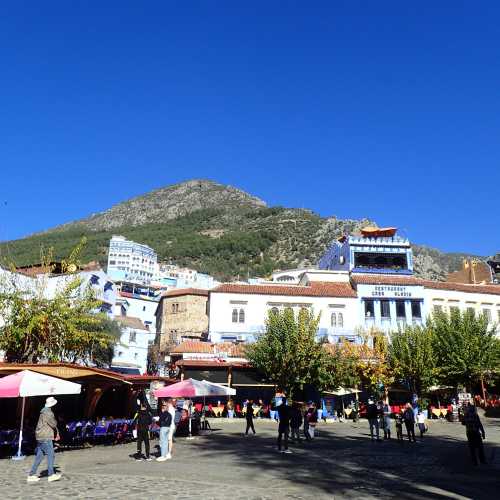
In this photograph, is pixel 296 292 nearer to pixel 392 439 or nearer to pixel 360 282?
pixel 360 282

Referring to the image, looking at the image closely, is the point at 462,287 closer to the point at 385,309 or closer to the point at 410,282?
the point at 410,282

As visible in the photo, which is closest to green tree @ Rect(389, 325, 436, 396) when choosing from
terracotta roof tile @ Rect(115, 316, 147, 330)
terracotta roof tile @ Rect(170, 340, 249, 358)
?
terracotta roof tile @ Rect(170, 340, 249, 358)

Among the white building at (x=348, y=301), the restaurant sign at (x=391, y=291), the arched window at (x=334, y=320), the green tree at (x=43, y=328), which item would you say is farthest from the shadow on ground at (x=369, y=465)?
the restaurant sign at (x=391, y=291)

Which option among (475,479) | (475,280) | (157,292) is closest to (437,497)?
(475,479)

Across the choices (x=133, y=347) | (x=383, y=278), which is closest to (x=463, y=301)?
(x=383, y=278)

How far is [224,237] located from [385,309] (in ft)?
298

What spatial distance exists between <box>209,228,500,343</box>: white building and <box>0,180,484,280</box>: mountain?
4486 cm

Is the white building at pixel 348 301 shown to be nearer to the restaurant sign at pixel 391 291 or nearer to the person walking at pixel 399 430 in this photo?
the restaurant sign at pixel 391 291

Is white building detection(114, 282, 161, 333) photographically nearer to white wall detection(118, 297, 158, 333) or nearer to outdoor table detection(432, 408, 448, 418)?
white wall detection(118, 297, 158, 333)

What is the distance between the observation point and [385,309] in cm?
3788

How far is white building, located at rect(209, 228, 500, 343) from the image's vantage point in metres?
36.5

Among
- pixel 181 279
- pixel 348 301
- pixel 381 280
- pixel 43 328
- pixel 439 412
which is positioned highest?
pixel 181 279

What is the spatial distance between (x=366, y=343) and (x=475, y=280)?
2387 centimetres

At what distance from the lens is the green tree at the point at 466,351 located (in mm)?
30625
